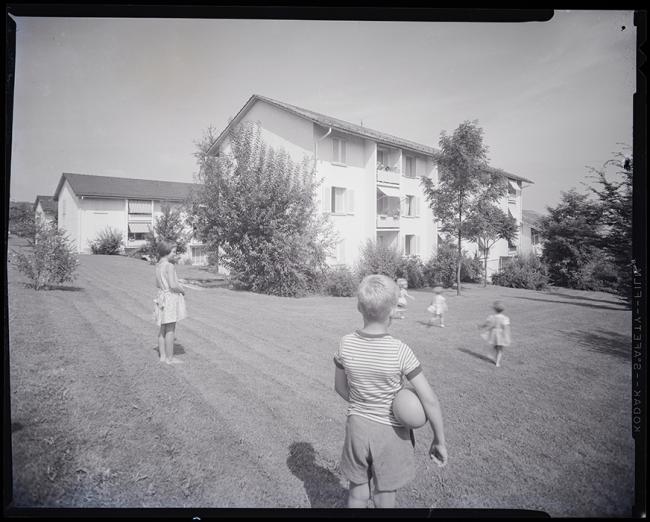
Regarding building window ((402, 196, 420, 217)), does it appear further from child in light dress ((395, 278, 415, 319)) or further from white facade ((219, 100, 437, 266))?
child in light dress ((395, 278, 415, 319))

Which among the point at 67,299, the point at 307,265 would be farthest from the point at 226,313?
the point at 67,299

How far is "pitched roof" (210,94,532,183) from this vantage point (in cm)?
314

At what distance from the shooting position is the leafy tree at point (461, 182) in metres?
2.94

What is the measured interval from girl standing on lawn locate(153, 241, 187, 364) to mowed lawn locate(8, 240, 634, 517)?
0.08 m

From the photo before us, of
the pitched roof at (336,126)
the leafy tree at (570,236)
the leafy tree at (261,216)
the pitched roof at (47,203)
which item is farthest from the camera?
the leafy tree at (261,216)

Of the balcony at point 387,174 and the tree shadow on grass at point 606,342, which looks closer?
the tree shadow on grass at point 606,342

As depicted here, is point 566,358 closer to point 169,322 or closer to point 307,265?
point 307,265

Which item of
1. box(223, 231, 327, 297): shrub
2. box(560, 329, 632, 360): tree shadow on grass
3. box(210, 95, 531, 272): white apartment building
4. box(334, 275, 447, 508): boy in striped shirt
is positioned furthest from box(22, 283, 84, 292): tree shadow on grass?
box(560, 329, 632, 360): tree shadow on grass

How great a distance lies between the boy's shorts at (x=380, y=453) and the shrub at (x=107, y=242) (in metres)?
2.65

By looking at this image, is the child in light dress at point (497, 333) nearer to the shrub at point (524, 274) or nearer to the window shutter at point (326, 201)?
the shrub at point (524, 274)

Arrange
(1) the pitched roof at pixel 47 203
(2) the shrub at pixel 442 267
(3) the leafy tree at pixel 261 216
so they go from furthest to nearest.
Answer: (3) the leafy tree at pixel 261 216 < (2) the shrub at pixel 442 267 < (1) the pitched roof at pixel 47 203

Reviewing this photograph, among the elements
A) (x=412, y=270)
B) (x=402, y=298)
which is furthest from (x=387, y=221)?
(x=402, y=298)

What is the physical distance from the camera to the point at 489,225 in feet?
9.79

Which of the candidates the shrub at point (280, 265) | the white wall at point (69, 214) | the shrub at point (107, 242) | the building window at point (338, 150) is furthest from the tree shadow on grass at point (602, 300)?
the white wall at point (69, 214)
